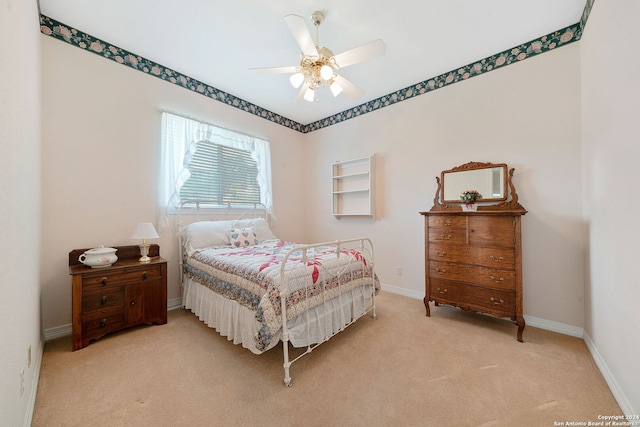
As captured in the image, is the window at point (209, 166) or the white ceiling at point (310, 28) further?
the window at point (209, 166)

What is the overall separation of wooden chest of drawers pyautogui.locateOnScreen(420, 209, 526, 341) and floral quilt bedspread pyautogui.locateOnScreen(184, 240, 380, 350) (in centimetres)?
78

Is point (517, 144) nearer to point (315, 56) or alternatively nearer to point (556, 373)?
point (556, 373)

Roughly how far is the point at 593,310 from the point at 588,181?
1162 millimetres

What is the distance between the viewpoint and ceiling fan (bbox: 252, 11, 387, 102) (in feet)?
6.42

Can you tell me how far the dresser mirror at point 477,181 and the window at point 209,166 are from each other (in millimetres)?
2809

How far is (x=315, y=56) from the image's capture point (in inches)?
85.7

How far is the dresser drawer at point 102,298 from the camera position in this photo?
222 cm

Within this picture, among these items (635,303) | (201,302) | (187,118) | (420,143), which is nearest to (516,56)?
(420,143)

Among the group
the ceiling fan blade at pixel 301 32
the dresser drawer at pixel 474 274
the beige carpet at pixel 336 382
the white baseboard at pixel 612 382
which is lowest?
the beige carpet at pixel 336 382

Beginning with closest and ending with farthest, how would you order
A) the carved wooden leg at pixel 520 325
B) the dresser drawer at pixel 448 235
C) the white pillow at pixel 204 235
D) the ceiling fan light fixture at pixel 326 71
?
the ceiling fan light fixture at pixel 326 71 → the carved wooden leg at pixel 520 325 → the dresser drawer at pixel 448 235 → the white pillow at pixel 204 235

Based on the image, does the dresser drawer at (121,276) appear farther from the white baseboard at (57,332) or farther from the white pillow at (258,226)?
the white pillow at (258,226)

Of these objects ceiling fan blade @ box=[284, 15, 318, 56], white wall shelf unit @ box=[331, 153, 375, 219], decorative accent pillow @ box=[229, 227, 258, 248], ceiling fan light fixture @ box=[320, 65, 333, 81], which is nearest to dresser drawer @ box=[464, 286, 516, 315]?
white wall shelf unit @ box=[331, 153, 375, 219]

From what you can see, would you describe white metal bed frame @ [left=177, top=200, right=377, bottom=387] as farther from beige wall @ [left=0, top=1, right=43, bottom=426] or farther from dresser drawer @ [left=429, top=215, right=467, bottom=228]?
beige wall @ [left=0, top=1, right=43, bottom=426]

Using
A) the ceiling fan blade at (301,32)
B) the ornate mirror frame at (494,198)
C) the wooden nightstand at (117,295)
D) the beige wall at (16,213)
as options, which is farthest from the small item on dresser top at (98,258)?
the ornate mirror frame at (494,198)
